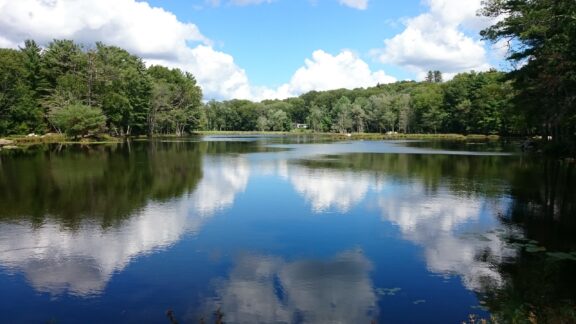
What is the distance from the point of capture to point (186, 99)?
12162cm

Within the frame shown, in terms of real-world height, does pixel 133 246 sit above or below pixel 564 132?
below

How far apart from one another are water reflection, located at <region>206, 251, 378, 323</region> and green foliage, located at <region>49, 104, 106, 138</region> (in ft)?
215

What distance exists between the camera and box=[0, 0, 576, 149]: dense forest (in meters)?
32.5

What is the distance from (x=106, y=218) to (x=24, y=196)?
7.04 metres

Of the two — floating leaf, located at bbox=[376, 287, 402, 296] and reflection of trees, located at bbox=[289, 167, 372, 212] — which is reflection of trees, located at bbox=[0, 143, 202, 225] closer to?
reflection of trees, located at bbox=[289, 167, 372, 212]

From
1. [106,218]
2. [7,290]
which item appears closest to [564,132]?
[106,218]

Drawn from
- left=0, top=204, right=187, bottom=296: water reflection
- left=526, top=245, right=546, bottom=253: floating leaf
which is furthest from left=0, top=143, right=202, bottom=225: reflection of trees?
left=526, top=245, right=546, bottom=253: floating leaf

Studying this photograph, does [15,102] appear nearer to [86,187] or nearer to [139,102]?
[139,102]

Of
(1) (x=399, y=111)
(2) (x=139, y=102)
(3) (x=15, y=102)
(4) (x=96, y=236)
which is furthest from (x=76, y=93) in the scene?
(1) (x=399, y=111)

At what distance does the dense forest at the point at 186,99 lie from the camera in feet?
107

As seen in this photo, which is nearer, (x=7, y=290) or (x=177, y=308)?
(x=177, y=308)

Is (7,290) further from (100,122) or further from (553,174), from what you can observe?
(100,122)

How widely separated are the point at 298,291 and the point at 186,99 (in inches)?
4623

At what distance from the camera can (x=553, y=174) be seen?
93.8 ft
